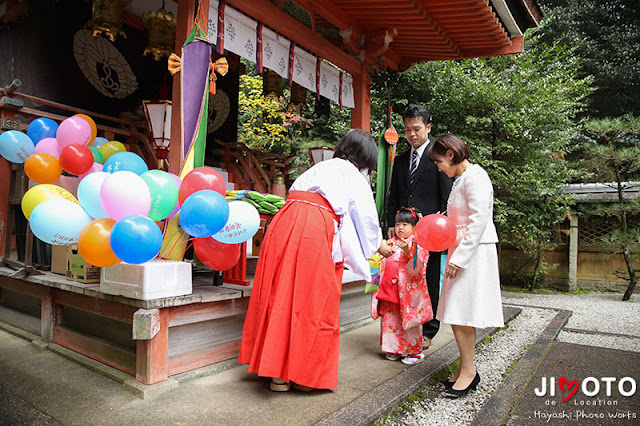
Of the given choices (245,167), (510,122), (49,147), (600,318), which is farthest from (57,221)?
(510,122)

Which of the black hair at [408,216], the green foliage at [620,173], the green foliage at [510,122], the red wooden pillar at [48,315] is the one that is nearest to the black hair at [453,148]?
the black hair at [408,216]

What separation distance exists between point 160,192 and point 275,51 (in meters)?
3.32

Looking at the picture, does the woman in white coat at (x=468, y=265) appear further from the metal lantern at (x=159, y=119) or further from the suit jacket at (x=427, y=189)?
the metal lantern at (x=159, y=119)

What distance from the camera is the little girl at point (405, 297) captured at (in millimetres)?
3840

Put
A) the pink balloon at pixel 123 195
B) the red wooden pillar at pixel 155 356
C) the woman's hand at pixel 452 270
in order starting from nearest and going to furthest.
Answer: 1. the pink balloon at pixel 123 195
2. the red wooden pillar at pixel 155 356
3. the woman's hand at pixel 452 270

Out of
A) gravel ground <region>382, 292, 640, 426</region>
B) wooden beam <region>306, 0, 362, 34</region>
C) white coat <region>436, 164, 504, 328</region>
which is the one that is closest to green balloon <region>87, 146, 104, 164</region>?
wooden beam <region>306, 0, 362, 34</region>

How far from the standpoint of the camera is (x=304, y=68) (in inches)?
247

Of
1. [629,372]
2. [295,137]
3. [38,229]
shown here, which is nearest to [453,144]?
[629,372]

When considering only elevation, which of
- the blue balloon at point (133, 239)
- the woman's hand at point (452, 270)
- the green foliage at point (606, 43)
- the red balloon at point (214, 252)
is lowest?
the woman's hand at point (452, 270)

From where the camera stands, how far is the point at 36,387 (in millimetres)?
3086

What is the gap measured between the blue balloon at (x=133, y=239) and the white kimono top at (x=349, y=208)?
113cm

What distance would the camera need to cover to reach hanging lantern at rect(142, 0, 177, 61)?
576 centimetres

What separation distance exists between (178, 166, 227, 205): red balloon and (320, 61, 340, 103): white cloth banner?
384 centimetres

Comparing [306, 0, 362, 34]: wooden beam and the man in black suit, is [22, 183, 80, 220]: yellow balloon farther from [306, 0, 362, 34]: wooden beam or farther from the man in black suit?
[306, 0, 362, 34]: wooden beam
